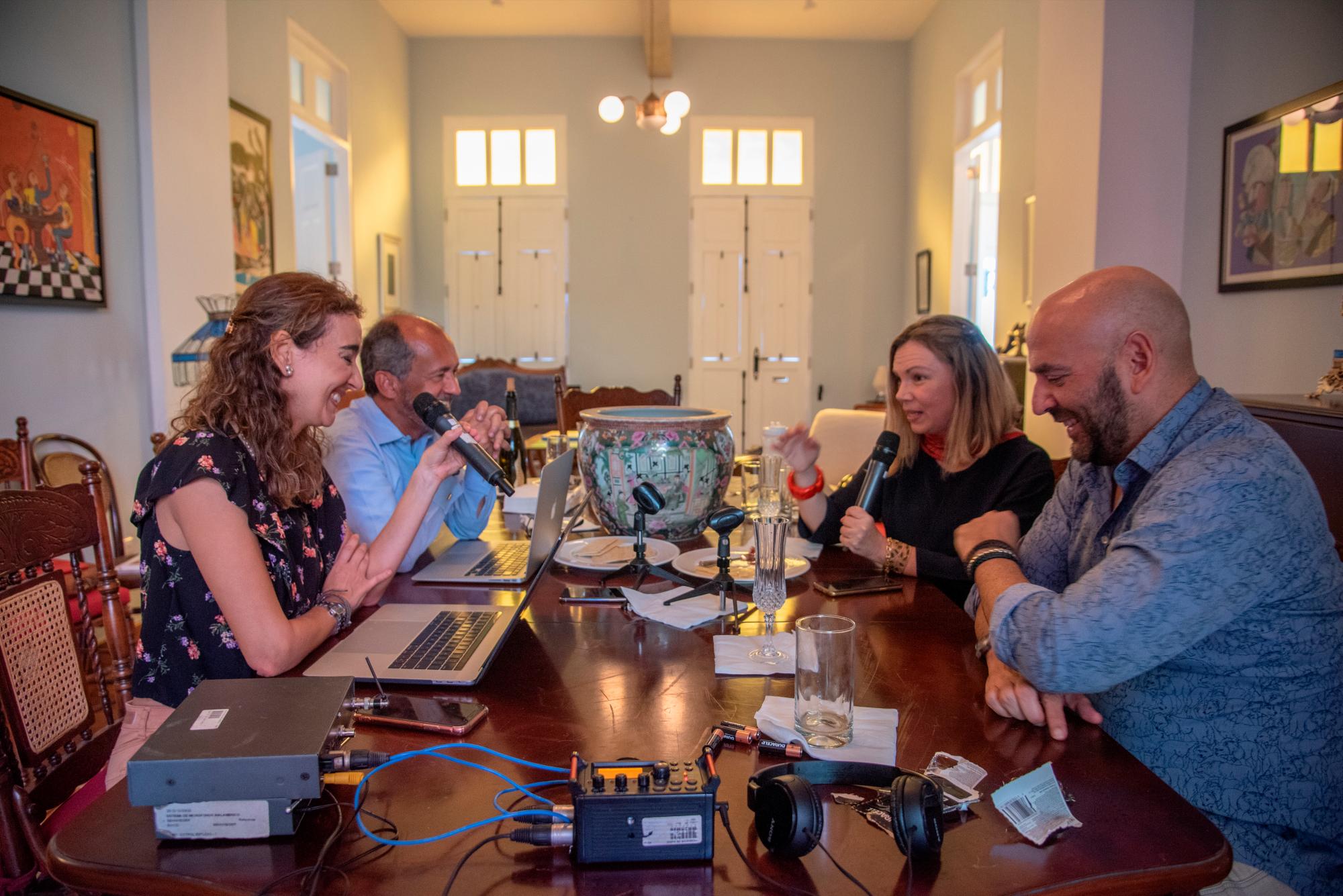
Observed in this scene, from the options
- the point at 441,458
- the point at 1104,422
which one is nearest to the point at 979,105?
the point at 1104,422

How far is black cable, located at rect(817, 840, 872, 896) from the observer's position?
0.75m

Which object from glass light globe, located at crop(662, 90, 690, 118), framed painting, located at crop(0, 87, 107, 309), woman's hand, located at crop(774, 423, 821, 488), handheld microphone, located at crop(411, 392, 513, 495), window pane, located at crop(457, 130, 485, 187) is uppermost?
window pane, located at crop(457, 130, 485, 187)

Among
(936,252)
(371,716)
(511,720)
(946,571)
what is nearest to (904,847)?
(511,720)

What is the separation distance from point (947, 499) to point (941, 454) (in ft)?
0.44

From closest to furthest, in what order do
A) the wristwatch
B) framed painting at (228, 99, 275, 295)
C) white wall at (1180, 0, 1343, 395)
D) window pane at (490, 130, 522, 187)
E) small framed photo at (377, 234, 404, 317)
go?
the wristwatch < white wall at (1180, 0, 1343, 395) < framed painting at (228, 99, 275, 295) < small framed photo at (377, 234, 404, 317) < window pane at (490, 130, 522, 187)

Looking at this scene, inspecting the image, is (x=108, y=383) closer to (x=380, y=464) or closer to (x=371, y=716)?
(x=380, y=464)

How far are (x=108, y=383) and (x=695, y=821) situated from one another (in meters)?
3.94

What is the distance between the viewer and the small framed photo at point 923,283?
287 inches

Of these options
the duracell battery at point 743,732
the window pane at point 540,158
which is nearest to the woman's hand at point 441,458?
the duracell battery at point 743,732

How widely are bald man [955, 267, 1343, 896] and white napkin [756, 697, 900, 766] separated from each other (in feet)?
0.55

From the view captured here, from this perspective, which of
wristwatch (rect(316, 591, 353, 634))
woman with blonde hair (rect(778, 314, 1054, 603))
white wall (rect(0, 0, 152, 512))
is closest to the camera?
wristwatch (rect(316, 591, 353, 634))

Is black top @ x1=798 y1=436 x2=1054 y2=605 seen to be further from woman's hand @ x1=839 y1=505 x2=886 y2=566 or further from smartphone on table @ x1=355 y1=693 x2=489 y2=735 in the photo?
smartphone on table @ x1=355 y1=693 x2=489 y2=735

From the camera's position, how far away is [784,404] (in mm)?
8117

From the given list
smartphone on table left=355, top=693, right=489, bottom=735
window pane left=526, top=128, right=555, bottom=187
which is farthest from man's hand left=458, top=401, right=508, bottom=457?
window pane left=526, top=128, right=555, bottom=187
